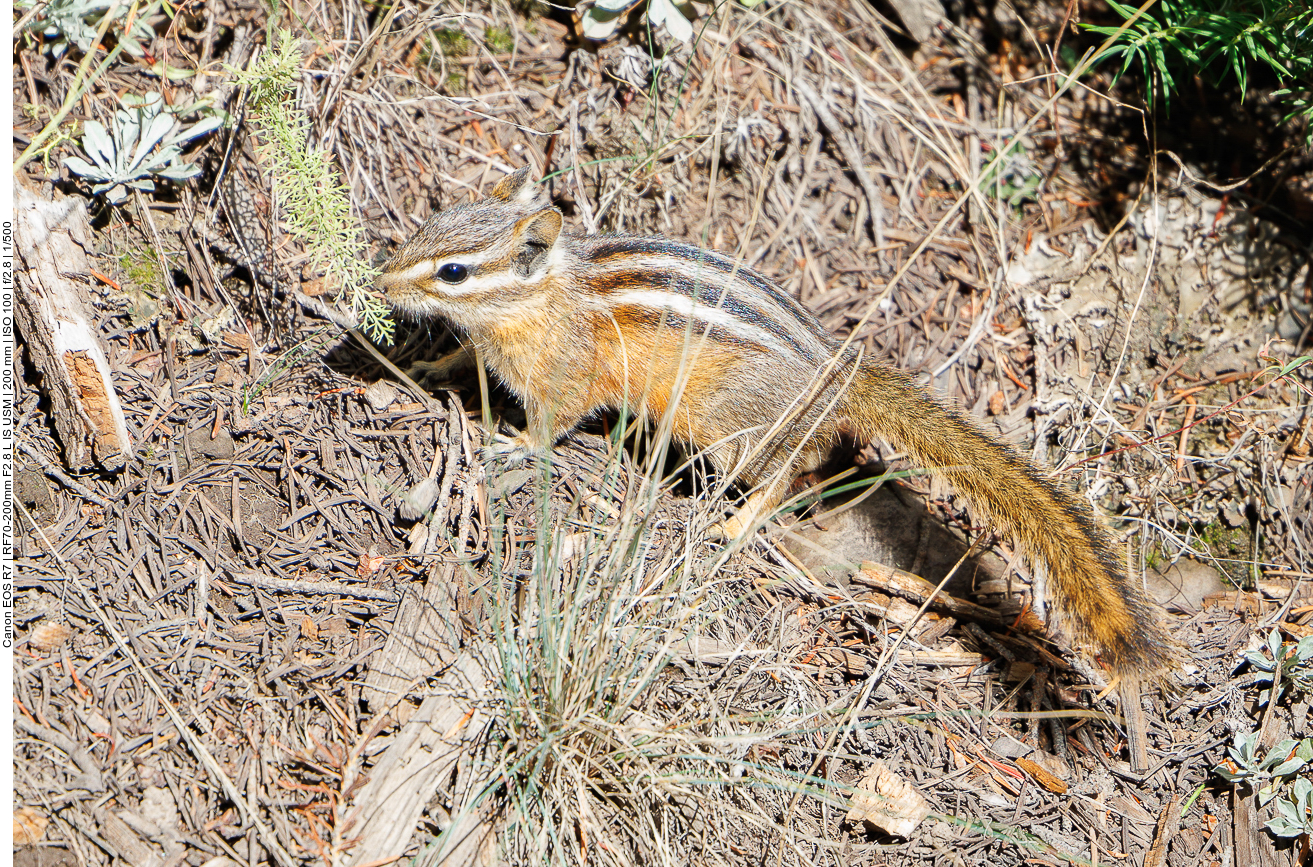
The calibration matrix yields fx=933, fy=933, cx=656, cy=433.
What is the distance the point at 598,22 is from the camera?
4.36 metres

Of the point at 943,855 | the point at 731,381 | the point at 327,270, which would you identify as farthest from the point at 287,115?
the point at 943,855

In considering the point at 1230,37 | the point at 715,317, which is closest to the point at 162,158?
the point at 715,317

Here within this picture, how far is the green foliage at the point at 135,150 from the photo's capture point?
138 inches

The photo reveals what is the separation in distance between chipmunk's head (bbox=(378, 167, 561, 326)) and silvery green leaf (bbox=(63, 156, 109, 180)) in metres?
1.08

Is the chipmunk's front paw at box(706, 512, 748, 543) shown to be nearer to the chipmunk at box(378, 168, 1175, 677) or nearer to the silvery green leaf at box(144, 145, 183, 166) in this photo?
the chipmunk at box(378, 168, 1175, 677)

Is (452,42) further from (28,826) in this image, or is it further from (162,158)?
(28,826)

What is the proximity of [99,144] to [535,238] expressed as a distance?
1659 millimetres

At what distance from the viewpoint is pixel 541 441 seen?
13.0 feet

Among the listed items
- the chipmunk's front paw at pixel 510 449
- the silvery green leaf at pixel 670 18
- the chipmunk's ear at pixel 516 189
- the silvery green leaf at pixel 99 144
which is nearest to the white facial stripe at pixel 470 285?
the chipmunk's ear at pixel 516 189

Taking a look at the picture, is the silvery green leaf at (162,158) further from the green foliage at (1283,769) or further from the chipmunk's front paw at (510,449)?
the green foliage at (1283,769)

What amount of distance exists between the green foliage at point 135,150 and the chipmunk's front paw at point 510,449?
1586 millimetres

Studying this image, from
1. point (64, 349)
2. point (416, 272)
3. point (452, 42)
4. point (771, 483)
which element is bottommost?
point (771, 483)

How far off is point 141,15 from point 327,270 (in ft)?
4.25

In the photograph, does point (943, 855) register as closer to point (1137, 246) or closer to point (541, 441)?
point (541, 441)
